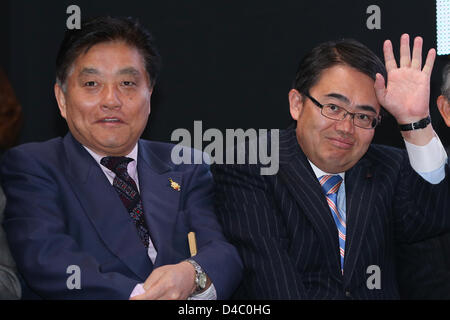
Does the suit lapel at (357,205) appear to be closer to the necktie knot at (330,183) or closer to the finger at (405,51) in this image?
the necktie knot at (330,183)

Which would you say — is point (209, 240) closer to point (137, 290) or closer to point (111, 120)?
point (137, 290)

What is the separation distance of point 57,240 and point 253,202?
0.77 meters

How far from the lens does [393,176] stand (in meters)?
2.71

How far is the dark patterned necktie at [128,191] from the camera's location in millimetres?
2570

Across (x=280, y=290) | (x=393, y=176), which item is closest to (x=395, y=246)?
(x=393, y=176)

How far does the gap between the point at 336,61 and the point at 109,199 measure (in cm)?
109

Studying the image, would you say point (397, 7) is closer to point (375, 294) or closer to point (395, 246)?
point (395, 246)

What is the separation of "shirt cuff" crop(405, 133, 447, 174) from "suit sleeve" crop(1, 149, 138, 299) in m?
1.24

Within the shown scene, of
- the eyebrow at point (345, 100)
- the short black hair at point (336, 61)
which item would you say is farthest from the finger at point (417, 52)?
the eyebrow at point (345, 100)

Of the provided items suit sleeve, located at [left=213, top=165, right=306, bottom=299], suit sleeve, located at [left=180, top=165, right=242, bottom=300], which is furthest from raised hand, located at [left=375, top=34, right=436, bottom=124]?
suit sleeve, located at [left=180, top=165, right=242, bottom=300]

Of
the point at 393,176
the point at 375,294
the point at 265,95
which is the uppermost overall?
the point at 265,95

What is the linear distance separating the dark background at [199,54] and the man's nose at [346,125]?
4.23 feet
